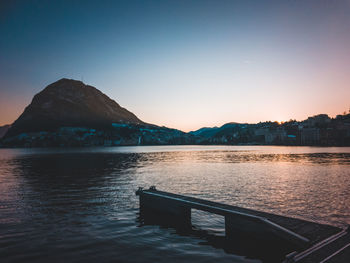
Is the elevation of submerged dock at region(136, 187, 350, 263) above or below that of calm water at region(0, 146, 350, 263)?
above

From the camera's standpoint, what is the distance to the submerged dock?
9450mm

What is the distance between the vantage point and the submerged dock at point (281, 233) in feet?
31.0

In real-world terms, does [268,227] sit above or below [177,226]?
above

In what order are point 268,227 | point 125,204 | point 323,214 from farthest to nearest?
1. point 125,204
2. point 323,214
3. point 268,227

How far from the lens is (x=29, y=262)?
11.6 m

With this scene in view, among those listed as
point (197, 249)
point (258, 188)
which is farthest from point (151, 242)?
point (258, 188)

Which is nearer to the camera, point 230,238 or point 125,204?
point 230,238

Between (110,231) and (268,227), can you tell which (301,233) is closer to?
(268,227)

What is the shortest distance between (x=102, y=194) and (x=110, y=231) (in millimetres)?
13353

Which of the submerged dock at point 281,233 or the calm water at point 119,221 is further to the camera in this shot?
the calm water at point 119,221

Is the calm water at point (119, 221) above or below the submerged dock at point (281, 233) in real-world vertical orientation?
below

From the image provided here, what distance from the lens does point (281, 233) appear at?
39.2 feet

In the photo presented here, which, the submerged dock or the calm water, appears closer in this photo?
the submerged dock

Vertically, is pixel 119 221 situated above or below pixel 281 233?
below
